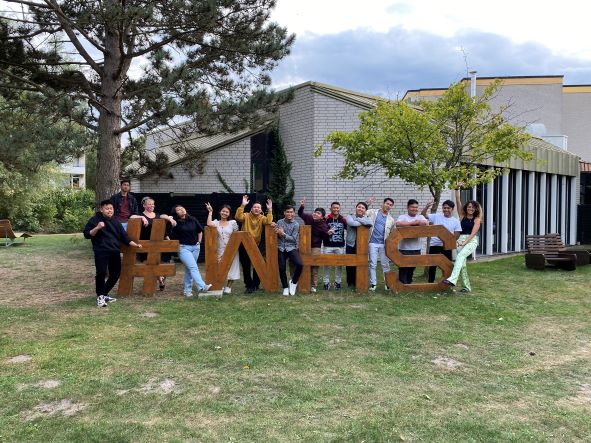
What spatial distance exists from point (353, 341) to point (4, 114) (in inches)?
441

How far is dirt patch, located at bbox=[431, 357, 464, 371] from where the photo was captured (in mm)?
5180

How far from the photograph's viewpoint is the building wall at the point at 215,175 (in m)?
15.3

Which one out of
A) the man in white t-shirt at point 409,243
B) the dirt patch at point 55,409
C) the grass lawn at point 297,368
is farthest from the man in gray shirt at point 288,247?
the dirt patch at point 55,409

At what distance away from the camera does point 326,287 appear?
9.27m

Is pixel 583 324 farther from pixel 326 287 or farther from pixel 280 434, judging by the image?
pixel 280 434

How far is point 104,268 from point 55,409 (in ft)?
13.3

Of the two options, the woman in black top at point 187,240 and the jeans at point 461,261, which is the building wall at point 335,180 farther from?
the woman in black top at point 187,240

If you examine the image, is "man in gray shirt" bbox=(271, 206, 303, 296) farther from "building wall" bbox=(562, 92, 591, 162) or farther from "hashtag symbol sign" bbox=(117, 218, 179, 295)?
"building wall" bbox=(562, 92, 591, 162)

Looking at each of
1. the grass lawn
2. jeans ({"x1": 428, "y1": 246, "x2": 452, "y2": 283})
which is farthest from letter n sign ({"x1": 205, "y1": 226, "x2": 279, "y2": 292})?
jeans ({"x1": 428, "y1": 246, "x2": 452, "y2": 283})

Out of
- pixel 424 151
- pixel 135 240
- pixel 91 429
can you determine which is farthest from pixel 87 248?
pixel 91 429

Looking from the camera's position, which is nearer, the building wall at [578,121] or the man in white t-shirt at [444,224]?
the man in white t-shirt at [444,224]

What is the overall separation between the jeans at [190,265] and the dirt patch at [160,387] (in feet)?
12.3

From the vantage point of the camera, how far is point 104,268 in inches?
311

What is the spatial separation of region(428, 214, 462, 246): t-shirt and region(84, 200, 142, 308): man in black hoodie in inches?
215
